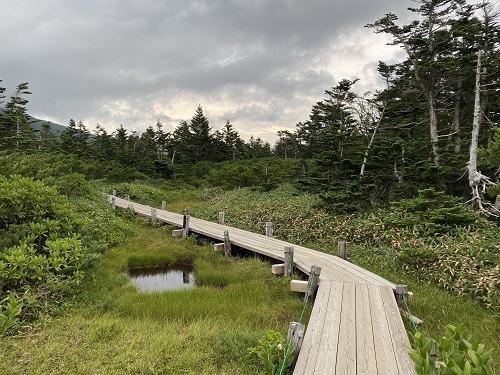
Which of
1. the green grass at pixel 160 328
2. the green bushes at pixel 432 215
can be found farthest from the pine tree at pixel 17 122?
the green bushes at pixel 432 215

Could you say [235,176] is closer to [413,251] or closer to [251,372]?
[413,251]

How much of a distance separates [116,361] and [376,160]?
14360 millimetres

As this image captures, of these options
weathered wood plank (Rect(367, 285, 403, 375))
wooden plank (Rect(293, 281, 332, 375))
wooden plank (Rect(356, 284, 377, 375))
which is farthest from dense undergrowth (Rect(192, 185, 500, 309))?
wooden plank (Rect(293, 281, 332, 375))

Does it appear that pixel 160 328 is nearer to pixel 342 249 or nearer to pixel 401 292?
pixel 401 292

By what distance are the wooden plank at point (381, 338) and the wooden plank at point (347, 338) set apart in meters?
0.31

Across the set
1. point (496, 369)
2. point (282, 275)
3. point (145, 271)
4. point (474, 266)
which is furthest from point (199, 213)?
point (496, 369)

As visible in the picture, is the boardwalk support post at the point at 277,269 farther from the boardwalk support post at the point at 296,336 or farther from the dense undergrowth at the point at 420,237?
the boardwalk support post at the point at 296,336

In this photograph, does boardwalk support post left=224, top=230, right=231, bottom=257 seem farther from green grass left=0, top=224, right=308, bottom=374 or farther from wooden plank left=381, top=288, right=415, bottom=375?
wooden plank left=381, top=288, right=415, bottom=375

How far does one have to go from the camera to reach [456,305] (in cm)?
616

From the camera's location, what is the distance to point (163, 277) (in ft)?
32.5

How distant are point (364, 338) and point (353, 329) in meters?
0.29

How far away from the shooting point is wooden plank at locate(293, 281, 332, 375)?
11.6 ft

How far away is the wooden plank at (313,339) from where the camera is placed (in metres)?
3.55

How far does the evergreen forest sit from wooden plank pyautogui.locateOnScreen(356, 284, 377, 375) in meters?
1.17
